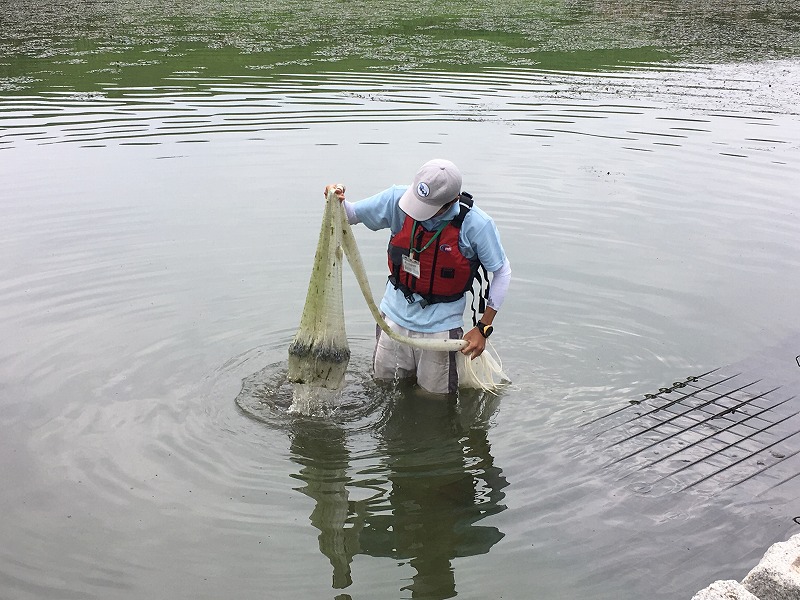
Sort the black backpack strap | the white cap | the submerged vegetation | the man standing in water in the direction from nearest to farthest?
the white cap, the man standing in water, the black backpack strap, the submerged vegetation

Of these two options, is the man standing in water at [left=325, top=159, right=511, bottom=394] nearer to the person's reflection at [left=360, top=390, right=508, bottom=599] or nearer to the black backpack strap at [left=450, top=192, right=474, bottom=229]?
Answer: the black backpack strap at [left=450, top=192, right=474, bottom=229]

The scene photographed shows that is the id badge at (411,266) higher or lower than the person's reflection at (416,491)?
higher

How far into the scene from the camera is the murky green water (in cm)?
509

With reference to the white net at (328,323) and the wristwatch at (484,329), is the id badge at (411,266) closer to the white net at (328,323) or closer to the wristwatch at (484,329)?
the white net at (328,323)

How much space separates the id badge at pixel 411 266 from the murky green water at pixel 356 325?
1168mm

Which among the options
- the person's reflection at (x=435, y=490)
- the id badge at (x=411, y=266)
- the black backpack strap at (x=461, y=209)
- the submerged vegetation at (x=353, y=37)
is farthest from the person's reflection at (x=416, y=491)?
the submerged vegetation at (x=353, y=37)

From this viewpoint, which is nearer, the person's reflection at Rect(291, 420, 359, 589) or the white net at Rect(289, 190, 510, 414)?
the person's reflection at Rect(291, 420, 359, 589)

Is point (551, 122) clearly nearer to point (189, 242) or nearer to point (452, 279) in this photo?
point (189, 242)

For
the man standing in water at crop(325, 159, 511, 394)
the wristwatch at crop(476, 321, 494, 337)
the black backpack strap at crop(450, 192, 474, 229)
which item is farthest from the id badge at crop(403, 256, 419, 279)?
the wristwatch at crop(476, 321, 494, 337)

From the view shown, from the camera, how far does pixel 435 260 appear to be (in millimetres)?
5914

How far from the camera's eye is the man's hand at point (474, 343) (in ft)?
20.0

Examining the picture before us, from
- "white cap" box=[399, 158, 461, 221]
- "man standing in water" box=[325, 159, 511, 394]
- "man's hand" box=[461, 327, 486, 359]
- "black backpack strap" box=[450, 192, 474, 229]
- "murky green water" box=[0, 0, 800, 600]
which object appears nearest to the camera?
"murky green water" box=[0, 0, 800, 600]

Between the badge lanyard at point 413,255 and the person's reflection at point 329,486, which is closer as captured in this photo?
Result: the person's reflection at point 329,486

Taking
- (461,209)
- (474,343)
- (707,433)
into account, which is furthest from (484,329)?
(707,433)
